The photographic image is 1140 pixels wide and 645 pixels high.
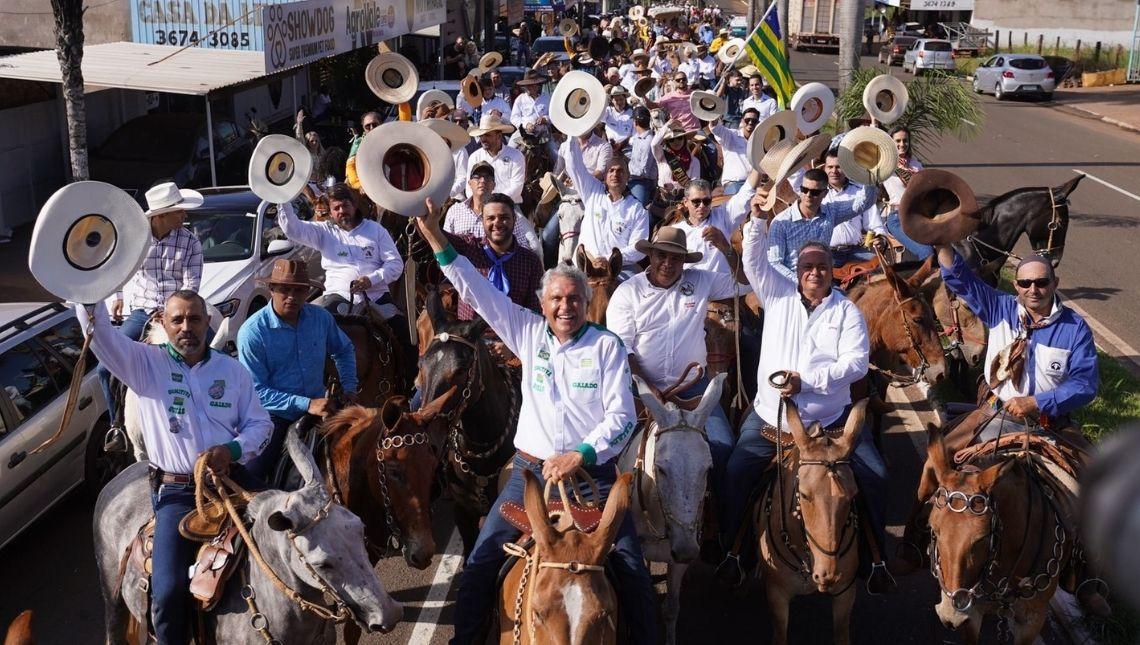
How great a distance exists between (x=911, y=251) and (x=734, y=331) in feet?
12.5

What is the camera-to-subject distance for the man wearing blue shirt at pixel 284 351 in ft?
22.9

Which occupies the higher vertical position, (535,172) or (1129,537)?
(1129,537)

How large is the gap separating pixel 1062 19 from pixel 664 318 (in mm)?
61839

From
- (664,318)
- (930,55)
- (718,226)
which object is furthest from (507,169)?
(930,55)

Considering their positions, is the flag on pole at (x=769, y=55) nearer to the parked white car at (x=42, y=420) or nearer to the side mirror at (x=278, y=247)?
the side mirror at (x=278, y=247)

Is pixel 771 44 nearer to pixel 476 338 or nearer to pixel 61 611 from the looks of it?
pixel 476 338

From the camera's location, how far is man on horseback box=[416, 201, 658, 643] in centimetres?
568

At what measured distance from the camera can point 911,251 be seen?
11898 mm

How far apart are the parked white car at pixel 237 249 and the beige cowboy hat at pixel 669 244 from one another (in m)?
5.02

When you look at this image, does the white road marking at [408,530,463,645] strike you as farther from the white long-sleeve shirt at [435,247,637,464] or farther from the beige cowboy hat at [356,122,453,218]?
the beige cowboy hat at [356,122,453,218]

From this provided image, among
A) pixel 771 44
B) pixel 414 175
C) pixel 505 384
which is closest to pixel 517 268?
pixel 505 384

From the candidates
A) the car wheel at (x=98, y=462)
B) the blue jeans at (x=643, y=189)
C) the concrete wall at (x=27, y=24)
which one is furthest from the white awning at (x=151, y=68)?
the car wheel at (x=98, y=462)

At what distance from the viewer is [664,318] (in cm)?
764

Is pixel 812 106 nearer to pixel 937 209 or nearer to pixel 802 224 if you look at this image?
pixel 802 224
